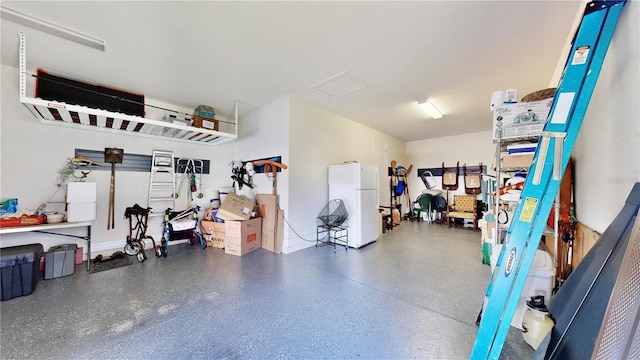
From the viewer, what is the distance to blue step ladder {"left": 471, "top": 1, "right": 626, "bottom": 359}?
1.25 m

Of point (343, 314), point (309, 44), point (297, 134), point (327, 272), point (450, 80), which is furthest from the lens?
point (297, 134)

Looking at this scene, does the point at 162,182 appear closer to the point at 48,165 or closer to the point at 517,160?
the point at 48,165

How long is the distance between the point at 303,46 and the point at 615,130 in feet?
8.71

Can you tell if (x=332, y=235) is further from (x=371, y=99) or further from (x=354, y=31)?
(x=354, y=31)

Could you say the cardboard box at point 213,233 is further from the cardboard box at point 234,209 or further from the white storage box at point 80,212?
the white storage box at point 80,212

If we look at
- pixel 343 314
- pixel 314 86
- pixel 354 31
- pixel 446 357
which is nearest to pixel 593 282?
pixel 446 357

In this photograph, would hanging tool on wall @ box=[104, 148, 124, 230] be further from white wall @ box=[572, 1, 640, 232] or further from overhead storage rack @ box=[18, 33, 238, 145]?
white wall @ box=[572, 1, 640, 232]

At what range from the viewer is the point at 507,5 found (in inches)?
72.3

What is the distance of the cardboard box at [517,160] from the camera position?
6.45ft

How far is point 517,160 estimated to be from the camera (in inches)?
79.7

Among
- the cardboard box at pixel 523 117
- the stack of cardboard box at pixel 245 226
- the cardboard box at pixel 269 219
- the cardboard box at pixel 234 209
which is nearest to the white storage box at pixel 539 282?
the cardboard box at pixel 523 117

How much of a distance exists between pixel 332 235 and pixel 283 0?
A: 390 centimetres

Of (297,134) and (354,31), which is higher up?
(354,31)

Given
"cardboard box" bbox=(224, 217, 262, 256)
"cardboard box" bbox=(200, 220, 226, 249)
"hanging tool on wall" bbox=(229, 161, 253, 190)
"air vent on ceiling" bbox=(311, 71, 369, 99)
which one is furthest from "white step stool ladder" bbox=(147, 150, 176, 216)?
"air vent on ceiling" bbox=(311, 71, 369, 99)
